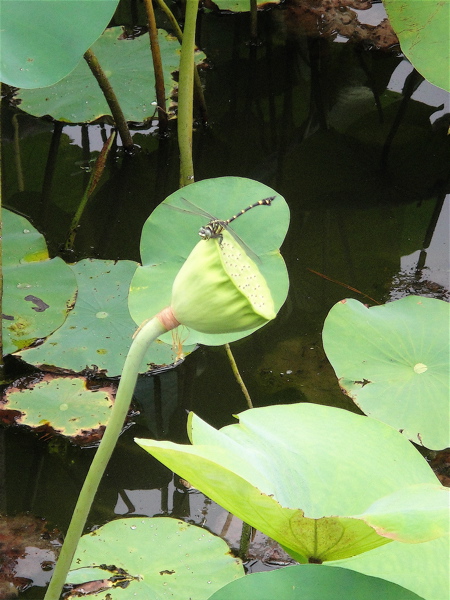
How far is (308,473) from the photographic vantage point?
3.06 ft

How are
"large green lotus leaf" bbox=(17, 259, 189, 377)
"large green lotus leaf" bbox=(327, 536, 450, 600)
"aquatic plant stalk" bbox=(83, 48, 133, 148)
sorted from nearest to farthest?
"large green lotus leaf" bbox=(327, 536, 450, 600)
"large green lotus leaf" bbox=(17, 259, 189, 377)
"aquatic plant stalk" bbox=(83, 48, 133, 148)

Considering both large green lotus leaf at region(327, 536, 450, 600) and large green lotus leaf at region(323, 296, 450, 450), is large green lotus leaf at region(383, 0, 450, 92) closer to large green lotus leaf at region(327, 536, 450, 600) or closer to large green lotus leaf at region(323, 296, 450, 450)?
large green lotus leaf at region(323, 296, 450, 450)

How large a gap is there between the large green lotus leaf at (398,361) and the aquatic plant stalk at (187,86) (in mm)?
597

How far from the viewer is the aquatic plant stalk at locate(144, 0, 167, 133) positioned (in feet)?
7.41

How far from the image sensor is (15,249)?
199 centimetres

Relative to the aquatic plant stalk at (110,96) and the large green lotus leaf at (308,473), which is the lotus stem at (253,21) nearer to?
the aquatic plant stalk at (110,96)

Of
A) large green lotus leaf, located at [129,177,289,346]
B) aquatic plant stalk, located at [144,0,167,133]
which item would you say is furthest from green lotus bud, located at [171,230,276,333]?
aquatic plant stalk, located at [144,0,167,133]

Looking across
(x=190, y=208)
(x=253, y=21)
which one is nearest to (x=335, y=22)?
(x=253, y=21)

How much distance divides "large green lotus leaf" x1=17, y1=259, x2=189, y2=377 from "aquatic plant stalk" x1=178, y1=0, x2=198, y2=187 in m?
0.45

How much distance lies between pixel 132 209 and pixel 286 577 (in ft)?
6.45

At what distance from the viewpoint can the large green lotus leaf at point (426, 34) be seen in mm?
1841

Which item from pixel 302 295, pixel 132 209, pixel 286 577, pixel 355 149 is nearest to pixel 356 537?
pixel 286 577

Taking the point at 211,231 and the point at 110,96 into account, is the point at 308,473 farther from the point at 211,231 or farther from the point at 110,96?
the point at 110,96

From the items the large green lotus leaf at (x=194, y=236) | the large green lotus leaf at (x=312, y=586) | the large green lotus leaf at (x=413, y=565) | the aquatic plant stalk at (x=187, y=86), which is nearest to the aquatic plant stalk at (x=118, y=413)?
the large green lotus leaf at (x=312, y=586)
